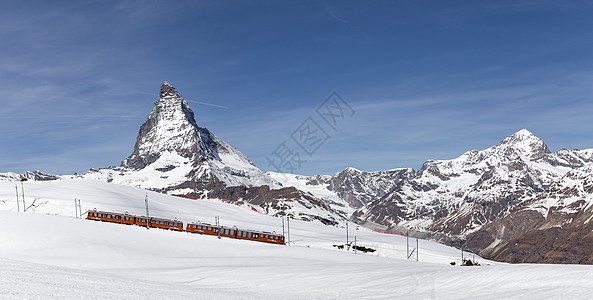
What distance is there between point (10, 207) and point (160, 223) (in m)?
49.0

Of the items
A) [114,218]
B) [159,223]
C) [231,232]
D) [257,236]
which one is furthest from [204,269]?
[114,218]

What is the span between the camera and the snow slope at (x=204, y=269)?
97.8 feet

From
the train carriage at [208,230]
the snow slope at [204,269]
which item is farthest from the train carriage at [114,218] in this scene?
the train carriage at [208,230]

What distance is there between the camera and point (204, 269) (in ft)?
179

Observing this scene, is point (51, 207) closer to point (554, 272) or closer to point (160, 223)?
point (160, 223)

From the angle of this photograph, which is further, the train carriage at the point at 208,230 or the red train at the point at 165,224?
the train carriage at the point at 208,230

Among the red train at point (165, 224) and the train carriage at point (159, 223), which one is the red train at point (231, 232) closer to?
the red train at point (165, 224)

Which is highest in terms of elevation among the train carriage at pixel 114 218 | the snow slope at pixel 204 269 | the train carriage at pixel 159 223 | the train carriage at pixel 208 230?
the train carriage at pixel 114 218

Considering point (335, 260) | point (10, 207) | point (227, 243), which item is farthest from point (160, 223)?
point (10, 207)

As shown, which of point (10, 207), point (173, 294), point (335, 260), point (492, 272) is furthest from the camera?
point (10, 207)

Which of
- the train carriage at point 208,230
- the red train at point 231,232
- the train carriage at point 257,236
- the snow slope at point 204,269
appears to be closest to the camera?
the snow slope at point 204,269

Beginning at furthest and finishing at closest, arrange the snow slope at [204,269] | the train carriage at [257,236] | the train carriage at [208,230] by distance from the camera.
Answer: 1. the train carriage at [257,236]
2. the train carriage at [208,230]
3. the snow slope at [204,269]

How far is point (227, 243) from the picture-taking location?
9031cm

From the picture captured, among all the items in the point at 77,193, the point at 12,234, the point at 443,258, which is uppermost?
the point at 77,193
